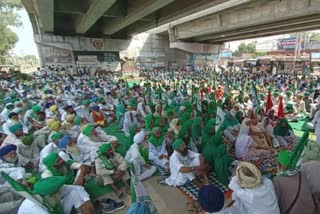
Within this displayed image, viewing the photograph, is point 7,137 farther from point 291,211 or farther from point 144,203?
point 291,211

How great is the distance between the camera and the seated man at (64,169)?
9.75 feet

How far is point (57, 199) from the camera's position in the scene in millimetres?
2383

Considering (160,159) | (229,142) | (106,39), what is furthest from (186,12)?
(106,39)

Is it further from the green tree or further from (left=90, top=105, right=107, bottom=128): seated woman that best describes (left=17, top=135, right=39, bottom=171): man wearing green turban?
the green tree

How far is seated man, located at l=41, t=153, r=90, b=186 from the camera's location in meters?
2.97

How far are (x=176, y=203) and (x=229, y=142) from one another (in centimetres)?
212

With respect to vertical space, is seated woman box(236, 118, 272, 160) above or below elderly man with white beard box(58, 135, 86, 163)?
below

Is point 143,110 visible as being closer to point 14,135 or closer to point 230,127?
point 230,127

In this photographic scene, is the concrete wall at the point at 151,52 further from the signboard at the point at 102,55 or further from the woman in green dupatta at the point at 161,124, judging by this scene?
the woman in green dupatta at the point at 161,124

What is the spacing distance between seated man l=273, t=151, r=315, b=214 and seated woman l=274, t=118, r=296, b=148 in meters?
3.14

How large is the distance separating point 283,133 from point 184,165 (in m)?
2.85

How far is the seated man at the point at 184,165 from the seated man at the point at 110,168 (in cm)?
74

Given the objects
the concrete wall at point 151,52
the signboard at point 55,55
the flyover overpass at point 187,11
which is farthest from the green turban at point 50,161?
the concrete wall at point 151,52

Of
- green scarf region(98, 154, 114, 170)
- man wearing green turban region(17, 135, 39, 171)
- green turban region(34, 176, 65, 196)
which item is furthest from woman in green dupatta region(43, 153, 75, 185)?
man wearing green turban region(17, 135, 39, 171)
